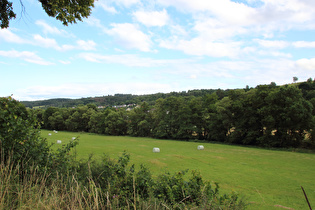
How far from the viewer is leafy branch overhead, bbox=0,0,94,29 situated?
21.4 ft

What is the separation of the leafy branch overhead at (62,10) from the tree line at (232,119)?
17374 mm

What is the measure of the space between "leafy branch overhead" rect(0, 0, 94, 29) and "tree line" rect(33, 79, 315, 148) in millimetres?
17374

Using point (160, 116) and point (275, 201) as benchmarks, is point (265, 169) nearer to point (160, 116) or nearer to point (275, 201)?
point (275, 201)

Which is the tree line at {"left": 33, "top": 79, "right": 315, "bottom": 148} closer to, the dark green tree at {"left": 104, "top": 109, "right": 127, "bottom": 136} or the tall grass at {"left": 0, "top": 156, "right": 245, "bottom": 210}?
the dark green tree at {"left": 104, "top": 109, "right": 127, "bottom": 136}

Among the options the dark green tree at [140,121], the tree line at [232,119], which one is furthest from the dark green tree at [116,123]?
the dark green tree at [140,121]

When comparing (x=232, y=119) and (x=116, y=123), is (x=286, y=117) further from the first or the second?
(x=116, y=123)

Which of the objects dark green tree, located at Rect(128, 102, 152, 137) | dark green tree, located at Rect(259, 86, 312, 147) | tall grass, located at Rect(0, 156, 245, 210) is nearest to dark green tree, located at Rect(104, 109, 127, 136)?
dark green tree, located at Rect(128, 102, 152, 137)

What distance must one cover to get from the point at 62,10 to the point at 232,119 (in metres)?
40.2

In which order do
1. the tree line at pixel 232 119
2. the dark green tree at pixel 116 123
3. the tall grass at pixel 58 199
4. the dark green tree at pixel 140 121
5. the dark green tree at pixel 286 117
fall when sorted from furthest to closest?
the dark green tree at pixel 116 123 < the dark green tree at pixel 140 121 < the tree line at pixel 232 119 < the dark green tree at pixel 286 117 < the tall grass at pixel 58 199

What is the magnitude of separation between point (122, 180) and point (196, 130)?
45274 millimetres

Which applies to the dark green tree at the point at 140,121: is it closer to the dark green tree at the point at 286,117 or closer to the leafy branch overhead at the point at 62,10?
the dark green tree at the point at 286,117

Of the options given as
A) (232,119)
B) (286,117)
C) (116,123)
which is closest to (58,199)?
(286,117)

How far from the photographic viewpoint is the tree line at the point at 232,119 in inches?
1276

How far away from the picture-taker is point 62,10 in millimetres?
6969
